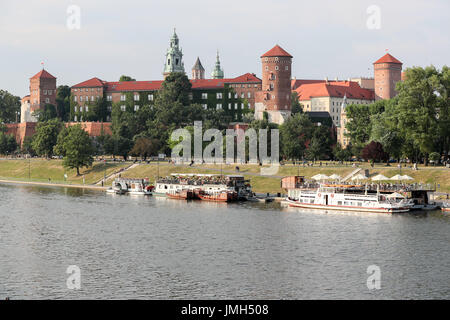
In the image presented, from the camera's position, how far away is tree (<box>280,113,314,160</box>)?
154 metres

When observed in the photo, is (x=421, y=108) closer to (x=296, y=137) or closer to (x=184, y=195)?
(x=296, y=137)

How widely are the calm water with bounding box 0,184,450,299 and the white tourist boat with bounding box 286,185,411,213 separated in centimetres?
386

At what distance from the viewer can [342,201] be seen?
10394 centimetres

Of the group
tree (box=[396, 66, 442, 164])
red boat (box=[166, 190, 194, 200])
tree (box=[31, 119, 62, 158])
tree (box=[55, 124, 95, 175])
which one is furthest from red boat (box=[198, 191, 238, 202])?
tree (box=[31, 119, 62, 158])

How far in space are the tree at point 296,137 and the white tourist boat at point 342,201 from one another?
43649 millimetres

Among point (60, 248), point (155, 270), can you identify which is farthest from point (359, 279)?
point (60, 248)

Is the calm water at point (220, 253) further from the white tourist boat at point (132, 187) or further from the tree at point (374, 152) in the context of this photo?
→ the tree at point (374, 152)

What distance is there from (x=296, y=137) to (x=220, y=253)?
9736cm

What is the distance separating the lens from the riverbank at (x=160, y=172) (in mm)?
121000

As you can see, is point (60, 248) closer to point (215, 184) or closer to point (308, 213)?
point (308, 213)

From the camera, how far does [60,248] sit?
237 ft

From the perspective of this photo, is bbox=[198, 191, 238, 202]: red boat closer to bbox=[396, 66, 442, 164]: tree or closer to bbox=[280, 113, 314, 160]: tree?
bbox=[396, 66, 442, 164]: tree

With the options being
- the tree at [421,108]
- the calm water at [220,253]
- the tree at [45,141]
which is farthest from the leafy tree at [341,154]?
the tree at [45,141]
